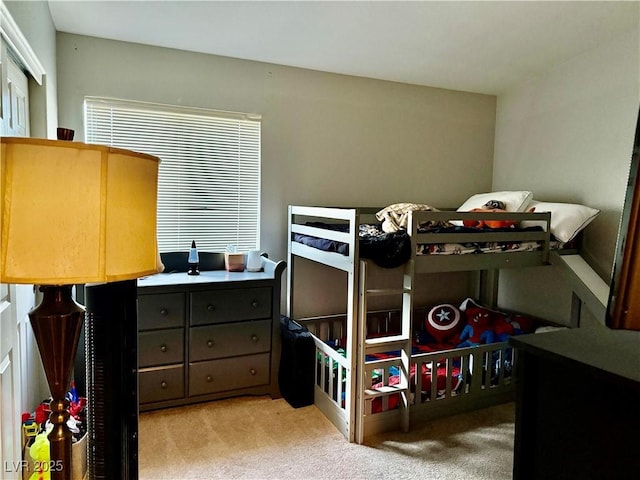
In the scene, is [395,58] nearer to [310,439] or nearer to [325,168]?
[325,168]

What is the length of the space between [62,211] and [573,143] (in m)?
3.38

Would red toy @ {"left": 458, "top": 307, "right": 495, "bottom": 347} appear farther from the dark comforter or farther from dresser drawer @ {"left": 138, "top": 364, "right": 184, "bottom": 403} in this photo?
dresser drawer @ {"left": 138, "top": 364, "right": 184, "bottom": 403}

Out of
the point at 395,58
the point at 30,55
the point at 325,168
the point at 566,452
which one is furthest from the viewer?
the point at 325,168

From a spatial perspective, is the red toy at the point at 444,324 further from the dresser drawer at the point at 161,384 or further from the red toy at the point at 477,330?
the dresser drawer at the point at 161,384

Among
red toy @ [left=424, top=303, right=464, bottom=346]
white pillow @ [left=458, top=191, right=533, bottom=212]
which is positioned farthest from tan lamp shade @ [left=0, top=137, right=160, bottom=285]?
white pillow @ [left=458, top=191, right=533, bottom=212]

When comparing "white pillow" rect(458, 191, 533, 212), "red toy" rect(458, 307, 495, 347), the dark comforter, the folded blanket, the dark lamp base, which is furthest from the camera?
"white pillow" rect(458, 191, 533, 212)

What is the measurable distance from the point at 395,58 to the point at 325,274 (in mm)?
1621

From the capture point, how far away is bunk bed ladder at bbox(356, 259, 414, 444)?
231 centimetres

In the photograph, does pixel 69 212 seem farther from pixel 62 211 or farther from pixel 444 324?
pixel 444 324

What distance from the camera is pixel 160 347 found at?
255cm

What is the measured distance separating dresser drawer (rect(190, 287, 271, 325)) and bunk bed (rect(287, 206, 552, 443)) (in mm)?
403

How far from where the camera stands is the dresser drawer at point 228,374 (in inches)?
104

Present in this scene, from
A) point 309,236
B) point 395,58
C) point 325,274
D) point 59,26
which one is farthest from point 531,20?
point 59,26

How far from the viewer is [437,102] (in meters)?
3.66
